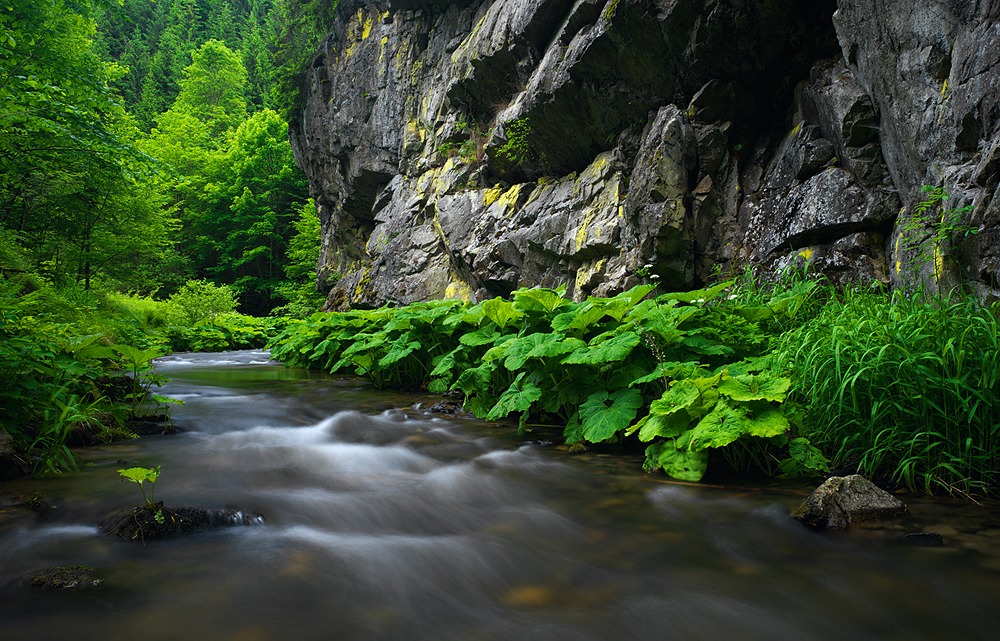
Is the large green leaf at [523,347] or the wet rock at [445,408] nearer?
the large green leaf at [523,347]

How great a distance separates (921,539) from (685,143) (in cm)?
696

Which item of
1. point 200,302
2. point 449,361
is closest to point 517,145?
point 449,361

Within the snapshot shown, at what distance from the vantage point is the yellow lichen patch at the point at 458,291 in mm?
12356

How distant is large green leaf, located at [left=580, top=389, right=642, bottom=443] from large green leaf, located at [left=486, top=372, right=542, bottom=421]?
385mm

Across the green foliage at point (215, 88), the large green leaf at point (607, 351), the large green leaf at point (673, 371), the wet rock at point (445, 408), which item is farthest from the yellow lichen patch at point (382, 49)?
the green foliage at point (215, 88)

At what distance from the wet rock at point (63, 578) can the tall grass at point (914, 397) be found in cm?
333

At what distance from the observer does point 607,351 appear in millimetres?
3115

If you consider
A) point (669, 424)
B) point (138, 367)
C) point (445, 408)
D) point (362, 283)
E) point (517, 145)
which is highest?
A: point (517, 145)

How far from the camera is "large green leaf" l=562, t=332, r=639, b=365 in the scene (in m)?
3.05

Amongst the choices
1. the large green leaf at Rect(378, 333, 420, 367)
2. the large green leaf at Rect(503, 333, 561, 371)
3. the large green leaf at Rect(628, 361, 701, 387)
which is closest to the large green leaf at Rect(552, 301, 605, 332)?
the large green leaf at Rect(503, 333, 561, 371)

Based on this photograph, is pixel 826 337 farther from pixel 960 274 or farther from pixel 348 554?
pixel 348 554

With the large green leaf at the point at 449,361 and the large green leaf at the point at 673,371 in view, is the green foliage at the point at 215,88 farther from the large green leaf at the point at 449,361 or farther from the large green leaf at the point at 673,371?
the large green leaf at the point at 673,371

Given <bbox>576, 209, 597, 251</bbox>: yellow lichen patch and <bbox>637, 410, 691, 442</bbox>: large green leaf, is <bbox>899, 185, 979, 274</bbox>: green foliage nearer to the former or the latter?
<bbox>637, 410, 691, 442</bbox>: large green leaf

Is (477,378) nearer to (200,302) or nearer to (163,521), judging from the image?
(163,521)
